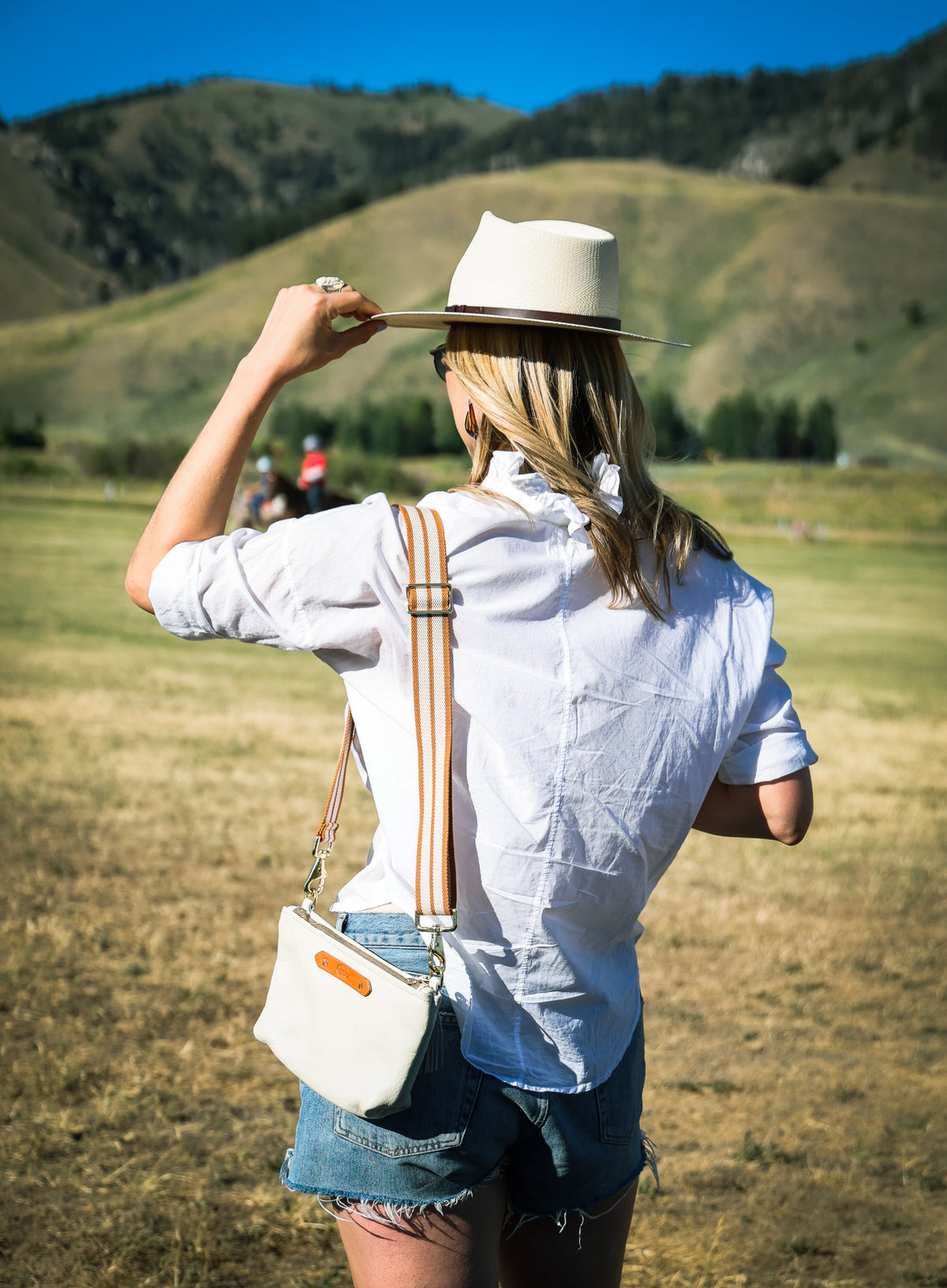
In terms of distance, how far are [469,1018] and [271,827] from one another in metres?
5.44

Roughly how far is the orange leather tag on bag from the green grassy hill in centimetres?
12507

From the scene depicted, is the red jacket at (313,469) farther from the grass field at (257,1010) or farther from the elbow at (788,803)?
the elbow at (788,803)

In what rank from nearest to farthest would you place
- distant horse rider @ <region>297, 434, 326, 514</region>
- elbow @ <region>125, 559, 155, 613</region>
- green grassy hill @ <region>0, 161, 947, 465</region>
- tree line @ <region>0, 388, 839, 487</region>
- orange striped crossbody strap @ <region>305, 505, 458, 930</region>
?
orange striped crossbody strap @ <region>305, 505, 458, 930</region> → elbow @ <region>125, 559, 155, 613</region> → distant horse rider @ <region>297, 434, 326, 514</region> → tree line @ <region>0, 388, 839, 487</region> → green grassy hill @ <region>0, 161, 947, 465</region>

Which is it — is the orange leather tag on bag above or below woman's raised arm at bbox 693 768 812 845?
below

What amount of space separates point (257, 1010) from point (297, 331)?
3540 millimetres

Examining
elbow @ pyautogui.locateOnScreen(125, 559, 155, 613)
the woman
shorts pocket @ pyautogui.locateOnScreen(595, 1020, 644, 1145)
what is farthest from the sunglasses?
shorts pocket @ pyautogui.locateOnScreen(595, 1020, 644, 1145)

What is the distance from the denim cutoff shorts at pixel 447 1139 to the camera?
1480 millimetres

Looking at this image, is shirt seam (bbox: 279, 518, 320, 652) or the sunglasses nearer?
shirt seam (bbox: 279, 518, 320, 652)

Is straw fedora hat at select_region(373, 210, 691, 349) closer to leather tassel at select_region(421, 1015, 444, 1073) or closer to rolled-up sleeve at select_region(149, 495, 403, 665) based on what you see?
rolled-up sleeve at select_region(149, 495, 403, 665)

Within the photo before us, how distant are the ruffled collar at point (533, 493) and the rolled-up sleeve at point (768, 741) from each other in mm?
364

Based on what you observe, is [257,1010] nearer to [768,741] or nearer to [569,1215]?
[569,1215]

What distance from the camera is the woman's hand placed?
61.6 inches

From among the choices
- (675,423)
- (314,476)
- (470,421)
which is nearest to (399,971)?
(470,421)

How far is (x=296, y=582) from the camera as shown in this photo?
4.56 ft
